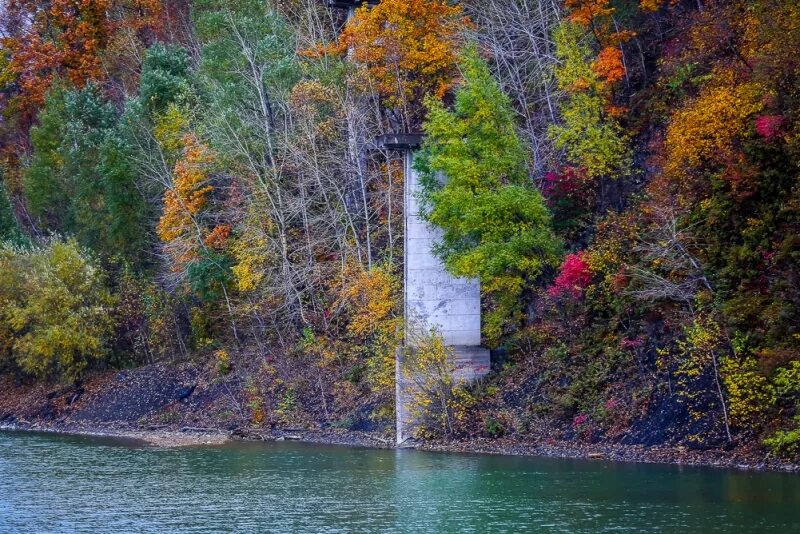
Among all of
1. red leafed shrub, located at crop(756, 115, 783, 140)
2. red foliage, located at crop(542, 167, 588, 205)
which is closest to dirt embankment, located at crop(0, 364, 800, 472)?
red leafed shrub, located at crop(756, 115, 783, 140)

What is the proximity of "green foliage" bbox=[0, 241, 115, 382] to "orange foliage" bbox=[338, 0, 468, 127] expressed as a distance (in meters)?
18.3

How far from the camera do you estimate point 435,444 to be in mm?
33125

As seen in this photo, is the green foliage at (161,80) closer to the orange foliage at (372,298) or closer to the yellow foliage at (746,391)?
the orange foliage at (372,298)

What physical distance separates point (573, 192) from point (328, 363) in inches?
468

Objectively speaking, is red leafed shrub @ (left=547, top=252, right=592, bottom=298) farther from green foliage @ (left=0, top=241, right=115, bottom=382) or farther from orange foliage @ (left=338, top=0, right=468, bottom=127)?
green foliage @ (left=0, top=241, right=115, bottom=382)

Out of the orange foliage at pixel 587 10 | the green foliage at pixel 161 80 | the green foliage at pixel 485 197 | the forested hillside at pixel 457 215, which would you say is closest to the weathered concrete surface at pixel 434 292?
the green foliage at pixel 485 197

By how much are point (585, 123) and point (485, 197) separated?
4.32 meters

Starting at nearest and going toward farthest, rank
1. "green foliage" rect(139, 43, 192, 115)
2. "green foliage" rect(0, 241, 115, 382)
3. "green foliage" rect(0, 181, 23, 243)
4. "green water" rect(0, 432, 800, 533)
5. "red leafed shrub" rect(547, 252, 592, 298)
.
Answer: "green water" rect(0, 432, 800, 533)
"red leafed shrub" rect(547, 252, 592, 298)
"green foliage" rect(0, 241, 115, 382)
"green foliage" rect(139, 43, 192, 115)
"green foliage" rect(0, 181, 23, 243)

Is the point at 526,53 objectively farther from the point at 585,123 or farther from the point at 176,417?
the point at 176,417

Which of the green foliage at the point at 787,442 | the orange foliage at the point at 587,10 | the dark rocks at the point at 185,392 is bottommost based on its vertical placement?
the green foliage at the point at 787,442

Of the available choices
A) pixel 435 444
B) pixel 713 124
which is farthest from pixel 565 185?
pixel 435 444

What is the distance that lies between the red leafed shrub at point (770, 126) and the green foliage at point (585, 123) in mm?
7967

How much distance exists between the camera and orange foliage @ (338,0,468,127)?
39125 mm

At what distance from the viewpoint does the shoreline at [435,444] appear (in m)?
25.7
